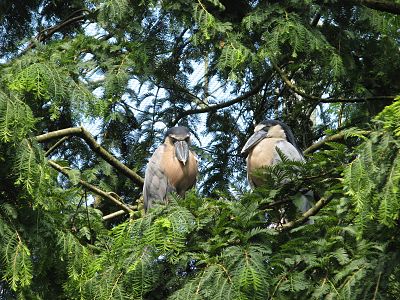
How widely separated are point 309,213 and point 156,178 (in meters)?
3.51

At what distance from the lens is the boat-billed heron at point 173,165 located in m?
9.41

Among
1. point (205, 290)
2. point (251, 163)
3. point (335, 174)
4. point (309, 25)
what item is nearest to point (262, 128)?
point (251, 163)

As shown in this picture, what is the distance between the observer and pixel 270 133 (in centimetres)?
924

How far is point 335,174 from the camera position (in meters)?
5.86

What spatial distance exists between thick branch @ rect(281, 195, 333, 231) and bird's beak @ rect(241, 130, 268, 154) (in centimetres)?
300

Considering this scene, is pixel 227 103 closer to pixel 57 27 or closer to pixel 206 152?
pixel 206 152

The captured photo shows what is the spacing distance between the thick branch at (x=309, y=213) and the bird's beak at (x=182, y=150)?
3.40m

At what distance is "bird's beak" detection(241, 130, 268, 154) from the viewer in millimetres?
9172

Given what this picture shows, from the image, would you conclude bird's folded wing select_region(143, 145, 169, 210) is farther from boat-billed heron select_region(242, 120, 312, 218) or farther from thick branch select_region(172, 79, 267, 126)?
boat-billed heron select_region(242, 120, 312, 218)

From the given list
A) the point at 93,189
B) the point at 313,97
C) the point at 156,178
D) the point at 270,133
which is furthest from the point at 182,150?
the point at 93,189

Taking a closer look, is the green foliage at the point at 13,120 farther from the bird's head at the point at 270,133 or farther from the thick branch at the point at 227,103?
the thick branch at the point at 227,103

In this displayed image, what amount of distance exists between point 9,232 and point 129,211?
83.0 inches

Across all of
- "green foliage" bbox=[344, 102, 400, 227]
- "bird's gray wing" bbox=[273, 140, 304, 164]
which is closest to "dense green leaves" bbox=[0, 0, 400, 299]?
"green foliage" bbox=[344, 102, 400, 227]

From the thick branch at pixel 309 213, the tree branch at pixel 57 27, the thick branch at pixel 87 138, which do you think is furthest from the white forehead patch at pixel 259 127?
the thick branch at pixel 309 213
